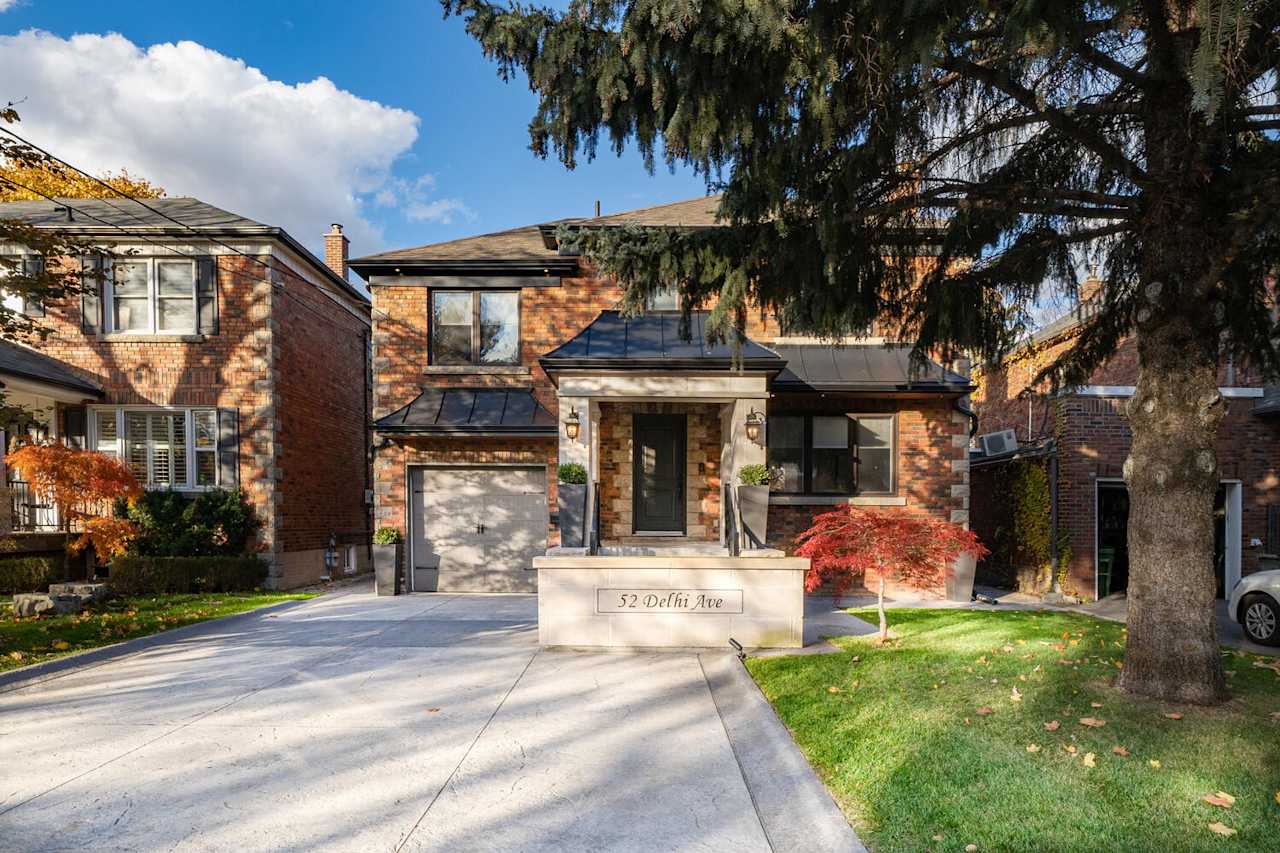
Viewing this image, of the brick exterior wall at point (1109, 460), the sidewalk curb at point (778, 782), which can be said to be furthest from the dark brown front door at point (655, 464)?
the brick exterior wall at point (1109, 460)

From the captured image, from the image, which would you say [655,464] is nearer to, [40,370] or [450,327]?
[450,327]

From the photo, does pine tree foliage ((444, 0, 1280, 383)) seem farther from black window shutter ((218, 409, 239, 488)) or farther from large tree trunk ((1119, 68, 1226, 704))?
black window shutter ((218, 409, 239, 488))

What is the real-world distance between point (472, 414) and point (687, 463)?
3.96m

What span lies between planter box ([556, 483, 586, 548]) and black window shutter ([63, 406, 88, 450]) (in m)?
10.5

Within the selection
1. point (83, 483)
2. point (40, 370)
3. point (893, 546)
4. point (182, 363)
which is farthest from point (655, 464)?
point (40, 370)

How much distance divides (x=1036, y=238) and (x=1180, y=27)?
167 cm

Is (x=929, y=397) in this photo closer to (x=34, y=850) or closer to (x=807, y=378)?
(x=807, y=378)

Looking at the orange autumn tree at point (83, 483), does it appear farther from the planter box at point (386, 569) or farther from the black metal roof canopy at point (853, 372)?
the black metal roof canopy at point (853, 372)

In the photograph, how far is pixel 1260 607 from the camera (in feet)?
24.4

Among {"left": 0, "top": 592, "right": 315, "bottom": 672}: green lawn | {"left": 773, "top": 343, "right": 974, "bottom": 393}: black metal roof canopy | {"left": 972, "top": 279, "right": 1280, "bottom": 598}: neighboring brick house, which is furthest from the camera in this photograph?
{"left": 972, "top": 279, "right": 1280, "bottom": 598}: neighboring brick house

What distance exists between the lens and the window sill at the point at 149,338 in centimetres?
1237

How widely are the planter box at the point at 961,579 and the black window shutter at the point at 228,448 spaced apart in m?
13.3

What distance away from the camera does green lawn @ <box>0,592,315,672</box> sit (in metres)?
6.89

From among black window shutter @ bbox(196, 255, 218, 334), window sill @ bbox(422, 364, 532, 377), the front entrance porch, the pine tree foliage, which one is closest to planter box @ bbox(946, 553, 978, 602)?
the front entrance porch
